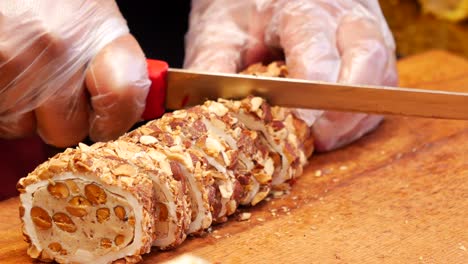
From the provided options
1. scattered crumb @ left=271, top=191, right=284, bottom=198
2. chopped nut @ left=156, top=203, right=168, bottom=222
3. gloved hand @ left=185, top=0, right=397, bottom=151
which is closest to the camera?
chopped nut @ left=156, top=203, right=168, bottom=222

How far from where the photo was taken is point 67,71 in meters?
2.41

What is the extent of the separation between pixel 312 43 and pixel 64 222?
1.12m

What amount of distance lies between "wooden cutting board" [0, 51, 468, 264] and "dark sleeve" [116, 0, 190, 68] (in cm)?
85

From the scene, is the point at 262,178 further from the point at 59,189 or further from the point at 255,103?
the point at 59,189

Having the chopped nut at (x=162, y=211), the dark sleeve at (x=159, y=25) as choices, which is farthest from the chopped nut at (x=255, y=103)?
the dark sleeve at (x=159, y=25)

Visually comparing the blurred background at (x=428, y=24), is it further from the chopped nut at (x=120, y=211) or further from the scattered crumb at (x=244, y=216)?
the chopped nut at (x=120, y=211)

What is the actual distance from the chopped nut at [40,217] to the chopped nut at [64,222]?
0.07 feet

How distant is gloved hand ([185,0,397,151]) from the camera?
2760 mm

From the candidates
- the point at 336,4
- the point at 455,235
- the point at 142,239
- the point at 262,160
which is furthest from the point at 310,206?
the point at 336,4

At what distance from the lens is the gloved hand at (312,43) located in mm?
2760

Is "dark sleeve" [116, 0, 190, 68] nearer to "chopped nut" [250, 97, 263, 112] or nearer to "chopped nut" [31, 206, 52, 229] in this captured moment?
"chopped nut" [250, 97, 263, 112]

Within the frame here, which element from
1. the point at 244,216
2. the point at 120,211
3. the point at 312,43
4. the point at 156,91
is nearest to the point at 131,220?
the point at 120,211

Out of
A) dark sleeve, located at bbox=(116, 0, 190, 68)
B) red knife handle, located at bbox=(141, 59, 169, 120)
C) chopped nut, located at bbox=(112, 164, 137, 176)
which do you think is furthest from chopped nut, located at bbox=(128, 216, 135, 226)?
dark sleeve, located at bbox=(116, 0, 190, 68)

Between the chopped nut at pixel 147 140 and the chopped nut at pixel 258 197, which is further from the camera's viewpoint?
the chopped nut at pixel 258 197
